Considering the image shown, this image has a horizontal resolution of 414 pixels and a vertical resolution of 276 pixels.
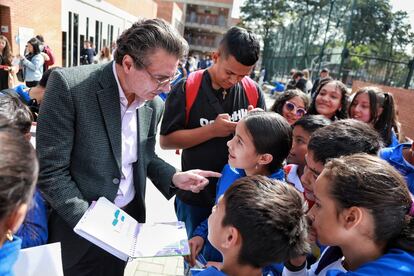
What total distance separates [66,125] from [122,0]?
2012 centimetres

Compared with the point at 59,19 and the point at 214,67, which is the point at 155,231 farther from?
the point at 59,19

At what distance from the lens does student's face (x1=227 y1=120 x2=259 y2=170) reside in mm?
1762

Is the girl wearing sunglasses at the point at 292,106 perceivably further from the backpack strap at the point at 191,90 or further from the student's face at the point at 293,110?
the backpack strap at the point at 191,90

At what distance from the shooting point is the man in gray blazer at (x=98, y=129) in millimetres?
1341

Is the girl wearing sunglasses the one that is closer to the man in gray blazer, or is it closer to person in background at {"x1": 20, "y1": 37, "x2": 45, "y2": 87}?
the man in gray blazer

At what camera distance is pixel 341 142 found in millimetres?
1627

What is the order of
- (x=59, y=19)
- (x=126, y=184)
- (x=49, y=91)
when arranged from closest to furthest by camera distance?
(x=49, y=91) → (x=126, y=184) → (x=59, y=19)

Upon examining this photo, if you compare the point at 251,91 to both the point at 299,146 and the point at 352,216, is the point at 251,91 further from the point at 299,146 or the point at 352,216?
the point at 352,216

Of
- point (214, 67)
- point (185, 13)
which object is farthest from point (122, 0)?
point (185, 13)

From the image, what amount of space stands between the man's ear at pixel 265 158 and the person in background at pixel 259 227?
1.71 feet

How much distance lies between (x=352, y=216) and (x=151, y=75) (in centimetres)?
100

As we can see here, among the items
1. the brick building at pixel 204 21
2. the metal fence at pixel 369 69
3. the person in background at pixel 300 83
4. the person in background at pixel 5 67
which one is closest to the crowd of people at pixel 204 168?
the person in background at pixel 5 67

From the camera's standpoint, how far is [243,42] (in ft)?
6.26

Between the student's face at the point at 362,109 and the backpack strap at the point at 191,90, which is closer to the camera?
the backpack strap at the point at 191,90
